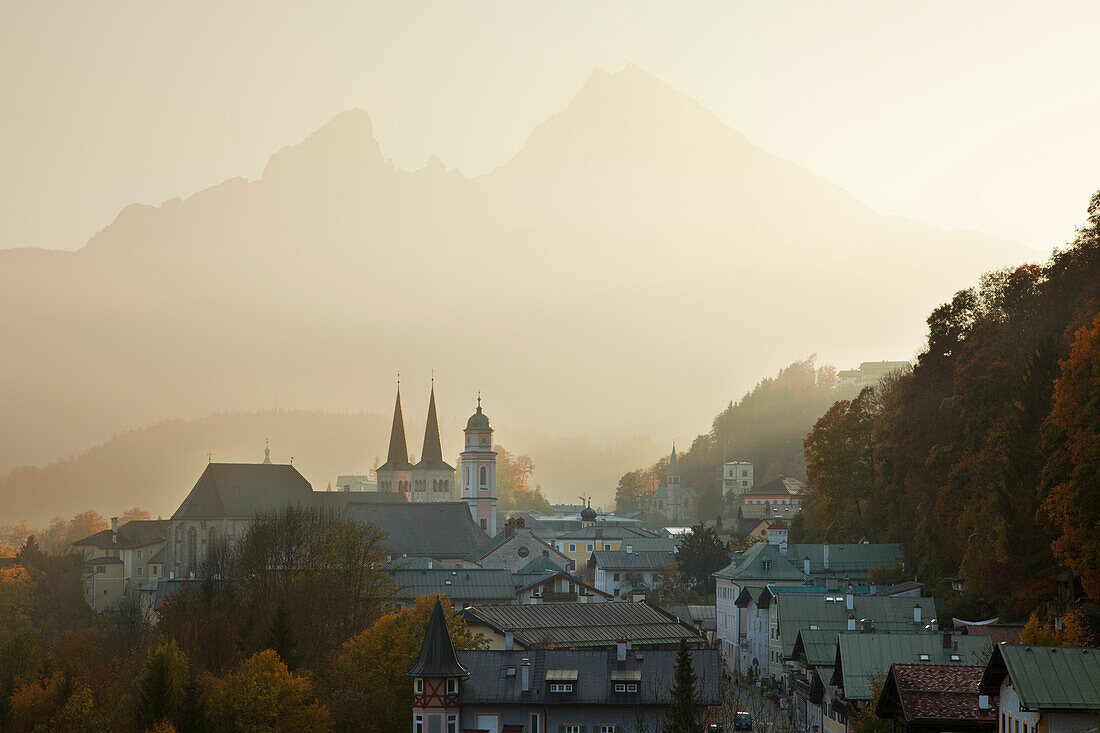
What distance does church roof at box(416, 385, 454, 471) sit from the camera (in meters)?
147

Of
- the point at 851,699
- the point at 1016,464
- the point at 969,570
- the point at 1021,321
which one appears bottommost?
the point at 851,699

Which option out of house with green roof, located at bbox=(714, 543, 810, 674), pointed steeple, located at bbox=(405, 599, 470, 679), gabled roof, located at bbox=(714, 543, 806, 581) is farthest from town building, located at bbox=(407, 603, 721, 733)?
gabled roof, located at bbox=(714, 543, 806, 581)

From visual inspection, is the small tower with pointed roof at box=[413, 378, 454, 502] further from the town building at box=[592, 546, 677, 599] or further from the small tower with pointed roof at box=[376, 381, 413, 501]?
the town building at box=[592, 546, 677, 599]

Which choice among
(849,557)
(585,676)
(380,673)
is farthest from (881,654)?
(849,557)

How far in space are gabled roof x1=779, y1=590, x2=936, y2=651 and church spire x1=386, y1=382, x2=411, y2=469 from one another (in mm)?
87704

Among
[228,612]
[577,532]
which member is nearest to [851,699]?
[228,612]

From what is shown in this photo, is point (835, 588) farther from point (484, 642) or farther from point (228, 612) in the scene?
point (228, 612)

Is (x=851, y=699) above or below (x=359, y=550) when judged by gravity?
below

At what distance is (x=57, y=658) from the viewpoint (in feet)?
230

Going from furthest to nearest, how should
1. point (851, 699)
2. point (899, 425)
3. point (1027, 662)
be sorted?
point (899, 425), point (851, 699), point (1027, 662)

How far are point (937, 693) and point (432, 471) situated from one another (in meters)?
112

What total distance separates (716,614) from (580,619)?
25.7 m

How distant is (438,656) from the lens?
51031 millimetres

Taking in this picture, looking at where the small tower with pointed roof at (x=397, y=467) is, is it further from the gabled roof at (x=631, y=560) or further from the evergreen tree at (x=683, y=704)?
the evergreen tree at (x=683, y=704)
